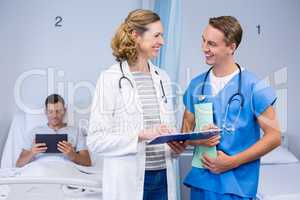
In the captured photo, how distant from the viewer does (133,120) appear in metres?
1.64

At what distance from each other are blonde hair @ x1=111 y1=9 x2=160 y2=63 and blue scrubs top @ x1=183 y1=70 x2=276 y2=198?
14.3 inches

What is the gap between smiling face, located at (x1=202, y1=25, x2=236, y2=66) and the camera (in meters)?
1.59

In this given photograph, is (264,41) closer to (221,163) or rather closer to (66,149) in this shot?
(66,149)

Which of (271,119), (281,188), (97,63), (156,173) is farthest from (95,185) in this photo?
(97,63)

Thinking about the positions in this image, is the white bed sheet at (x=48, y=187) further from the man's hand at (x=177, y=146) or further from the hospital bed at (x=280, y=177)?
the hospital bed at (x=280, y=177)

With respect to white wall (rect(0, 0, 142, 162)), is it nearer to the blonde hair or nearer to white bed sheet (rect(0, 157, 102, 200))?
white bed sheet (rect(0, 157, 102, 200))

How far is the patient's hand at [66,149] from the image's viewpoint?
2.54 meters

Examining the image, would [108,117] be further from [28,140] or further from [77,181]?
[28,140]

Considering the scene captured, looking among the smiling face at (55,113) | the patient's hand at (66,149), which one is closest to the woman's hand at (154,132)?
the patient's hand at (66,149)

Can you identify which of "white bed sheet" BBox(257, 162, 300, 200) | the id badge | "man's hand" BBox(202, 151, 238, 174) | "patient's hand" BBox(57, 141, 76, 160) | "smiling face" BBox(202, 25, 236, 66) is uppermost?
"smiling face" BBox(202, 25, 236, 66)

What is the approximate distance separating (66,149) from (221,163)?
4.11ft

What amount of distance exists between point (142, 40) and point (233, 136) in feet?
1.74

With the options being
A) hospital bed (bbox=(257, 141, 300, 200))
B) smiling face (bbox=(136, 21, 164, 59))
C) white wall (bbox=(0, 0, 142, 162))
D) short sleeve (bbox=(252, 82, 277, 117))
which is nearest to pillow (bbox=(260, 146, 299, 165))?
hospital bed (bbox=(257, 141, 300, 200))

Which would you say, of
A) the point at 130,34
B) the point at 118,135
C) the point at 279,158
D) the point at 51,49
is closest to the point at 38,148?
the point at 51,49
